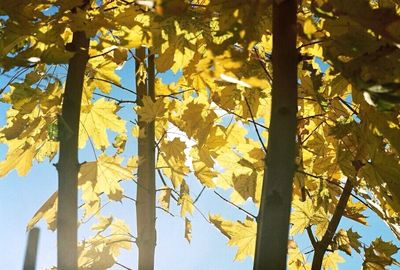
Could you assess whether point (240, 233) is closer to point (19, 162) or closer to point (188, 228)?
point (188, 228)

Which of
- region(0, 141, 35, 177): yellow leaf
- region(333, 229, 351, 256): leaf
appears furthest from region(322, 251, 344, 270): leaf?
region(0, 141, 35, 177): yellow leaf

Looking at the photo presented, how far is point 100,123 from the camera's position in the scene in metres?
2.37

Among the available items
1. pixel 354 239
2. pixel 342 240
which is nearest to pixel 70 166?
pixel 354 239

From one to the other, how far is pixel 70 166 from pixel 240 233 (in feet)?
3.15

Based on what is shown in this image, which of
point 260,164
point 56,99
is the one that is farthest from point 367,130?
point 56,99

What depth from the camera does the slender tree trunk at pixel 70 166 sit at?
1627mm

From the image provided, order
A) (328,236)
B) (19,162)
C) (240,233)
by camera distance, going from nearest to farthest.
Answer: (19,162), (328,236), (240,233)

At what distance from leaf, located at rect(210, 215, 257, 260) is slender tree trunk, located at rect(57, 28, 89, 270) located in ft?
2.82

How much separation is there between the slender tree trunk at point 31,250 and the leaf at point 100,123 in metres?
1.32

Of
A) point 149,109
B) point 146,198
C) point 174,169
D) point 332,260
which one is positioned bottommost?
point 332,260

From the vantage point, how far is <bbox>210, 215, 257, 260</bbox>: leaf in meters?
2.28

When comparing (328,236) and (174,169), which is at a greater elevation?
(174,169)

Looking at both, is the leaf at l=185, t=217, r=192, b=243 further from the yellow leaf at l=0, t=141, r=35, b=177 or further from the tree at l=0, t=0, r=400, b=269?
the yellow leaf at l=0, t=141, r=35, b=177

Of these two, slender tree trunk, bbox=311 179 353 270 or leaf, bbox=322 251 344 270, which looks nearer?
slender tree trunk, bbox=311 179 353 270
